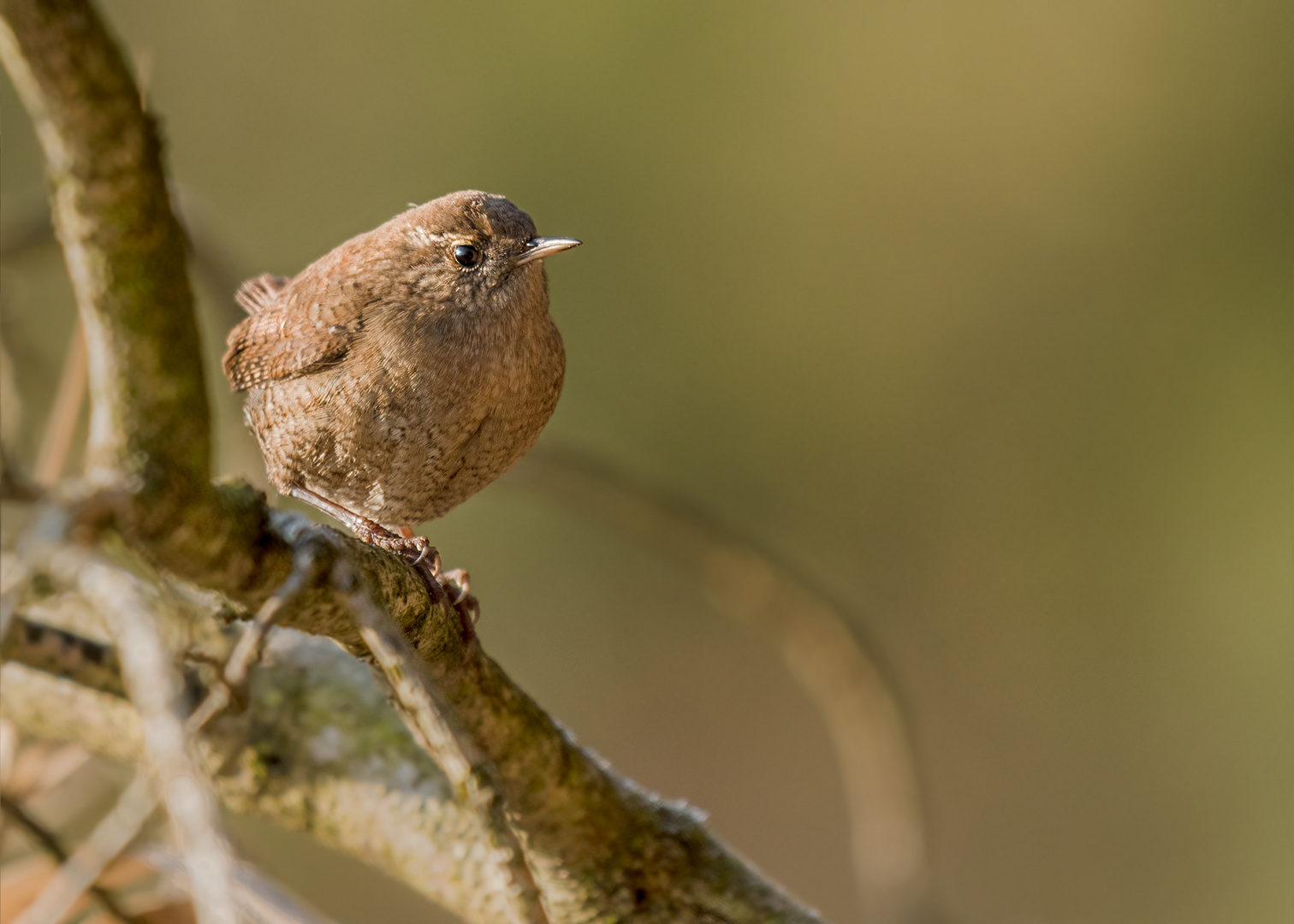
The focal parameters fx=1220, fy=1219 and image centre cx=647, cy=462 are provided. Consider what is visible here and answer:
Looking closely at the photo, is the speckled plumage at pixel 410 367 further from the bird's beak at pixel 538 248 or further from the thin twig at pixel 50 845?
the thin twig at pixel 50 845

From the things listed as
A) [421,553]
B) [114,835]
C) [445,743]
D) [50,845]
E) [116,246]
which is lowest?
[114,835]

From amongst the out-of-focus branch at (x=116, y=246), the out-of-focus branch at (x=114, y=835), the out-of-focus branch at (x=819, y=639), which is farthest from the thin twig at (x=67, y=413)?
the out-of-focus branch at (x=114, y=835)

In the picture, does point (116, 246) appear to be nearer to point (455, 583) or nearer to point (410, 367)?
point (455, 583)

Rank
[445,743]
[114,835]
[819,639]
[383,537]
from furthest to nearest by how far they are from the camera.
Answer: [819,639] → [383,537] → [445,743] → [114,835]

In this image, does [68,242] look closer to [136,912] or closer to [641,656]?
[136,912]

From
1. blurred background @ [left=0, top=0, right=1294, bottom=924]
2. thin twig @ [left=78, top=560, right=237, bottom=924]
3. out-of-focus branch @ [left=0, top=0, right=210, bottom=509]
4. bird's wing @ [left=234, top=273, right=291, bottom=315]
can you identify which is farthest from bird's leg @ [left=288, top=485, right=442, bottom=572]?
blurred background @ [left=0, top=0, right=1294, bottom=924]

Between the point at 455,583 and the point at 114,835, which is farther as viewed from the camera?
the point at 455,583

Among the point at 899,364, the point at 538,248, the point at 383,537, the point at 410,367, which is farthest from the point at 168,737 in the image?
the point at 899,364
